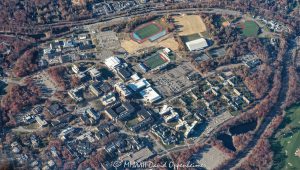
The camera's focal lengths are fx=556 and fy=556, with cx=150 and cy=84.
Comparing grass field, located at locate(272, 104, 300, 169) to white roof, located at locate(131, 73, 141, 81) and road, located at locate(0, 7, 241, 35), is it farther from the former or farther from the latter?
road, located at locate(0, 7, 241, 35)

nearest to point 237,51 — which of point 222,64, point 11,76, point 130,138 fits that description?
point 222,64

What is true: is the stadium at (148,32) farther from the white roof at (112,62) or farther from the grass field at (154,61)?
the white roof at (112,62)

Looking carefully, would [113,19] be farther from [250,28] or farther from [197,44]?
[250,28]

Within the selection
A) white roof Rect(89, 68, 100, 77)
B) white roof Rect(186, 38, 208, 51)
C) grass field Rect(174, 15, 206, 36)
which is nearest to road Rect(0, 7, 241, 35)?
grass field Rect(174, 15, 206, 36)

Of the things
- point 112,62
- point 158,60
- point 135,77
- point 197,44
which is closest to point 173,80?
point 158,60

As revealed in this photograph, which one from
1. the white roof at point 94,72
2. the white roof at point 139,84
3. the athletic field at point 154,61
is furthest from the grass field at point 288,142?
the white roof at point 94,72
